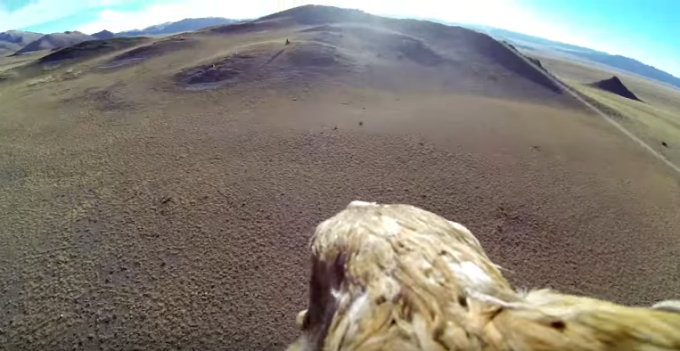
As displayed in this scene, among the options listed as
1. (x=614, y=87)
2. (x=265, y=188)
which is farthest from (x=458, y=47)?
(x=265, y=188)

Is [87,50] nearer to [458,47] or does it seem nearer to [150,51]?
[150,51]

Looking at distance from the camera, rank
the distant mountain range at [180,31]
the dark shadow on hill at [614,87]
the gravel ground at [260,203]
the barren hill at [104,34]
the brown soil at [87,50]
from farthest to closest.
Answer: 1. the barren hill at [104,34]
2. the distant mountain range at [180,31]
3. the dark shadow on hill at [614,87]
4. the brown soil at [87,50]
5. the gravel ground at [260,203]

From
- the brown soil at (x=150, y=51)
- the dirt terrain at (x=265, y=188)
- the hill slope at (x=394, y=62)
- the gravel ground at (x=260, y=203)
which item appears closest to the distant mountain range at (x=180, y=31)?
the brown soil at (x=150, y=51)

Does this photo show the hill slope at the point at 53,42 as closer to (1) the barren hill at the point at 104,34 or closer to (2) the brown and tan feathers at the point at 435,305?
(1) the barren hill at the point at 104,34

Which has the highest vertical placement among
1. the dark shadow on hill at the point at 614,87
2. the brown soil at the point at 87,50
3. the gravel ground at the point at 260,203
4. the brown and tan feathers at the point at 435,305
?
the brown soil at the point at 87,50

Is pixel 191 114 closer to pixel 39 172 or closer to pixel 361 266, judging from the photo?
pixel 39 172
